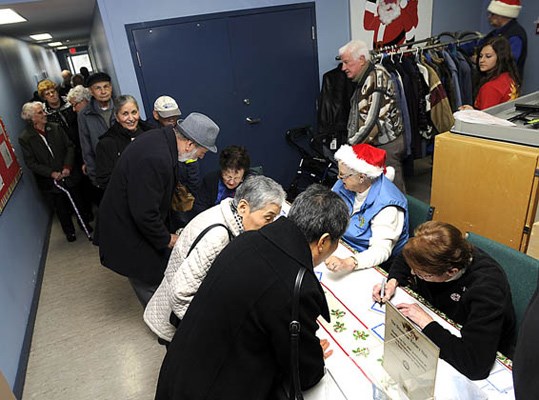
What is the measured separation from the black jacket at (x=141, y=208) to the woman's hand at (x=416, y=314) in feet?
3.93

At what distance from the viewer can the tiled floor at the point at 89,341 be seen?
215 centimetres

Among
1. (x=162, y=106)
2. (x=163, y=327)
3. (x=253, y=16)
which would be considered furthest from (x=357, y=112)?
(x=163, y=327)

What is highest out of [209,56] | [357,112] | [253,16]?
[253,16]

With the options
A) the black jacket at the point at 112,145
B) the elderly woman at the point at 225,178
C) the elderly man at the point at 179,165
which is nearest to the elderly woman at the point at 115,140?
the black jacket at the point at 112,145

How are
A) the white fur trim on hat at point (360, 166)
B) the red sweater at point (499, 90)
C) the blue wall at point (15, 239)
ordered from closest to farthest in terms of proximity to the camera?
the white fur trim on hat at point (360, 166), the blue wall at point (15, 239), the red sweater at point (499, 90)

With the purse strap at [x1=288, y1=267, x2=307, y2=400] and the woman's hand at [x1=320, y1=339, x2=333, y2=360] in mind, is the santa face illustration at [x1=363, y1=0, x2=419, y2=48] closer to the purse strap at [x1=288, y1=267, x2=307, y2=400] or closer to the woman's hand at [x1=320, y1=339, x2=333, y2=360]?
the woman's hand at [x1=320, y1=339, x2=333, y2=360]

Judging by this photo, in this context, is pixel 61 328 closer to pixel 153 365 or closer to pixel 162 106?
pixel 153 365

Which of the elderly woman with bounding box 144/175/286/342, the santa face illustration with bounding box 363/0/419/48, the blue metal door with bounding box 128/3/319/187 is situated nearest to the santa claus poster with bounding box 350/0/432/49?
the santa face illustration with bounding box 363/0/419/48

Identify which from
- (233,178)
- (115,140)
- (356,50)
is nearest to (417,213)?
(233,178)

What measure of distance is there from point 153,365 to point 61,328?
90 centimetres

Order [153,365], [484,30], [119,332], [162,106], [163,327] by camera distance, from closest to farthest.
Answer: [163,327]
[153,365]
[119,332]
[162,106]
[484,30]

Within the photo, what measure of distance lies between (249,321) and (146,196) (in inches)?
41.7

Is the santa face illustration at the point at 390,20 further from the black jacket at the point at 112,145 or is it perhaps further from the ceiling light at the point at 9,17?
the ceiling light at the point at 9,17

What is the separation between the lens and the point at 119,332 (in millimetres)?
2564
